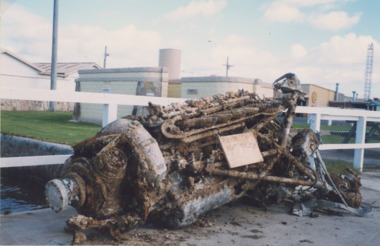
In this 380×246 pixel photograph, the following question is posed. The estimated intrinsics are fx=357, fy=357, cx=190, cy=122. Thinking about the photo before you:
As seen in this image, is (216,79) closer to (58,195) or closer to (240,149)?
(240,149)

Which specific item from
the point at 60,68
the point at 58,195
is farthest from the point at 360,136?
the point at 60,68

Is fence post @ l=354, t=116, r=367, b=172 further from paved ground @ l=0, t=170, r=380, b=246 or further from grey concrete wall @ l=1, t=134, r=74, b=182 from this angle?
grey concrete wall @ l=1, t=134, r=74, b=182

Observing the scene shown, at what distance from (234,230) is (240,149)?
35.3 inches

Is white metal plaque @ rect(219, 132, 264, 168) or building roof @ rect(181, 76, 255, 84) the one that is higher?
building roof @ rect(181, 76, 255, 84)

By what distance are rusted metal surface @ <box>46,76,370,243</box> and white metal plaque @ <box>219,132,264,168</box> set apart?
0.10 metres

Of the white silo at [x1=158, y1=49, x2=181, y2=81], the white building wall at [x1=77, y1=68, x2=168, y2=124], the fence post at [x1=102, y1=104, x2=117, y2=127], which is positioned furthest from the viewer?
the white silo at [x1=158, y1=49, x2=181, y2=81]

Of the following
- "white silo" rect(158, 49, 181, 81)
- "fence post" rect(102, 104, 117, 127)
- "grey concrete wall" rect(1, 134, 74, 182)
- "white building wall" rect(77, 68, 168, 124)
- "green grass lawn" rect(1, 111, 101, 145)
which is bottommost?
"grey concrete wall" rect(1, 134, 74, 182)

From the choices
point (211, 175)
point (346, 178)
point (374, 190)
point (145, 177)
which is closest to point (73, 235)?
point (145, 177)

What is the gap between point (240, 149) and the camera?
403 cm

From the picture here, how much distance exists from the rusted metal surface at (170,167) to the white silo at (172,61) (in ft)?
72.5

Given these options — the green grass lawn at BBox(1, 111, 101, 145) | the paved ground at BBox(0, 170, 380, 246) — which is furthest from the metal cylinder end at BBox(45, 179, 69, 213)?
the green grass lawn at BBox(1, 111, 101, 145)

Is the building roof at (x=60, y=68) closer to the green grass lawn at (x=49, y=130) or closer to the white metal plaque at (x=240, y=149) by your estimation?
the green grass lawn at (x=49, y=130)

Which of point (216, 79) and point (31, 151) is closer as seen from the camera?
point (31, 151)

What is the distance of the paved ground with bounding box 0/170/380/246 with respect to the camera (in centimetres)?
341
